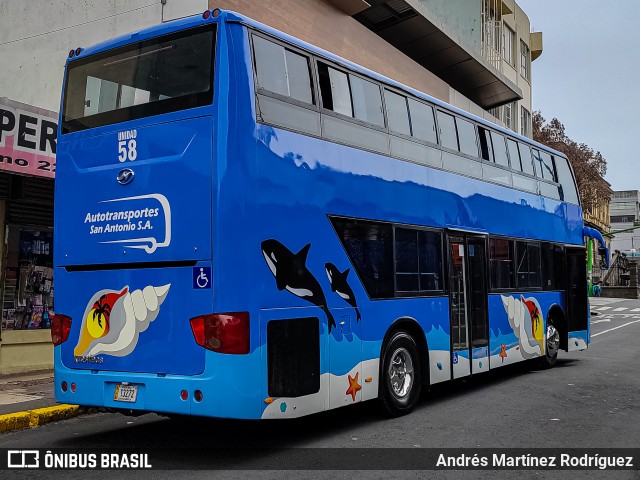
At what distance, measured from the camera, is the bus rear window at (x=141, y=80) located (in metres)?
6.88

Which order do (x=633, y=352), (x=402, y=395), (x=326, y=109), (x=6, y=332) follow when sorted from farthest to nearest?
(x=633, y=352) → (x=6, y=332) → (x=402, y=395) → (x=326, y=109)

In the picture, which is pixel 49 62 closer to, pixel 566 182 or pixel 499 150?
pixel 499 150

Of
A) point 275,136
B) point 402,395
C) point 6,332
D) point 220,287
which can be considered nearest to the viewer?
point 220,287

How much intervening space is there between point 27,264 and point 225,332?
778 centimetres

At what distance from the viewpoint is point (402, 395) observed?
8938 millimetres

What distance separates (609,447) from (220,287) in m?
4.22

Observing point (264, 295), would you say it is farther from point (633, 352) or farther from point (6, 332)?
point (633, 352)

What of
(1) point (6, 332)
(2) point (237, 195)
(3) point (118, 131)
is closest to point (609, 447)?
(2) point (237, 195)

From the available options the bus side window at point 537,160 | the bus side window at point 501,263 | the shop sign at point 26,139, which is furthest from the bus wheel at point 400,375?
the shop sign at point 26,139

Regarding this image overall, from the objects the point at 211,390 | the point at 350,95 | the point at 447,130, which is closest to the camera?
the point at 211,390

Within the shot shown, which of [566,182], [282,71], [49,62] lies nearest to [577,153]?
[566,182]

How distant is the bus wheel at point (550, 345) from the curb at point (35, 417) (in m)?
8.82

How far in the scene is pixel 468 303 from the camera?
420 inches

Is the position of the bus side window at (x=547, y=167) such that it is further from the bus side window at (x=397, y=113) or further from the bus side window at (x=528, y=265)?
the bus side window at (x=397, y=113)
